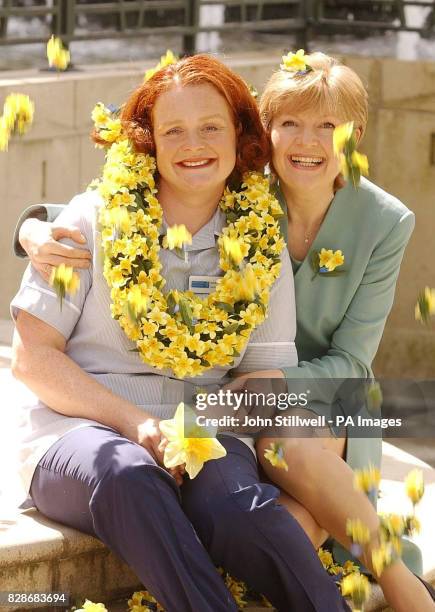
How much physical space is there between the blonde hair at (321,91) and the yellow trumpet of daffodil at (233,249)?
17.1 inches

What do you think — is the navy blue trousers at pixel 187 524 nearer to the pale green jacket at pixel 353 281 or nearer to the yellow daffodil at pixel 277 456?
the yellow daffodil at pixel 277 456

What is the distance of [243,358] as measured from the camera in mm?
3820

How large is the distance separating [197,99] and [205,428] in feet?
3.02

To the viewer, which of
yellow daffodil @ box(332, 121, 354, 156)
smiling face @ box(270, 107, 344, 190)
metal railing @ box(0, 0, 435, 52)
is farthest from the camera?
metal railing @ box(0, 0, 435, 52)

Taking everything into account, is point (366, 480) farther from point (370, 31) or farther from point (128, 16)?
point (128, 16)

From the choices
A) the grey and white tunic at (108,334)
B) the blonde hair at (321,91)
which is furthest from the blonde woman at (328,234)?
the grey and white tunic at (108,334)

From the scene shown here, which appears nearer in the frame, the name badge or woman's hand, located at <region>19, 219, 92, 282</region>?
woman's hand, located at <region>19, 219, 92, 282</region>

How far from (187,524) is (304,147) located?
3.78 feet

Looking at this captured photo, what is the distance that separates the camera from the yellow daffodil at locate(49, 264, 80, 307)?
3566mm

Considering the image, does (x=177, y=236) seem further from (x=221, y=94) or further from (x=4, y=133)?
(x=4, y=133)

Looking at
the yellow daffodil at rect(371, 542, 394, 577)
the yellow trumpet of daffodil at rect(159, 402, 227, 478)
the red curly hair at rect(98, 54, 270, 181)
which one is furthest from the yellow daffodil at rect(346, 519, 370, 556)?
the red curly hair at rect(98, 54, 270, 181)

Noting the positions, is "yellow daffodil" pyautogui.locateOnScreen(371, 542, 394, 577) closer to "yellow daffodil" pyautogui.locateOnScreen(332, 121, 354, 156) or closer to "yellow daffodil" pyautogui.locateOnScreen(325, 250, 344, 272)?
"yellow daffodil" pyautogui.locateOnScreen(325, 250, 344, 272)

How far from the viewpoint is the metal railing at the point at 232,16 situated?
741 cm

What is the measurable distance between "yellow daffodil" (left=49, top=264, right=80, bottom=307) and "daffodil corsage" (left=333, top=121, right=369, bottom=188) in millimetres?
768
